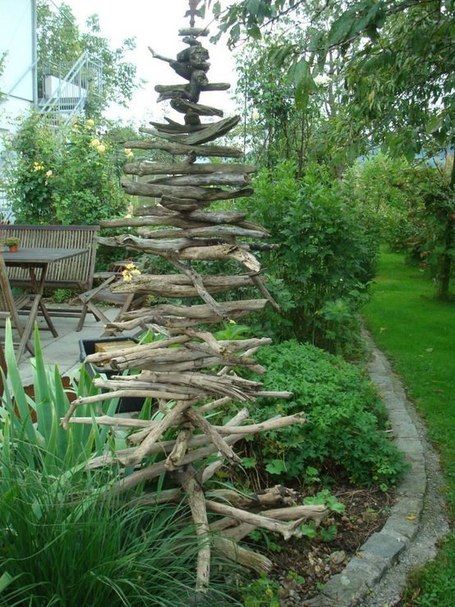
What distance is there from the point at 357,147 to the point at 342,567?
316cm

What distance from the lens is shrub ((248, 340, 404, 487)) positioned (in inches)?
132

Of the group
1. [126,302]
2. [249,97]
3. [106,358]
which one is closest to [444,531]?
[106,358]

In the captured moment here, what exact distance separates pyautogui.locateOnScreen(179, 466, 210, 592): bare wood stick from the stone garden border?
55cm

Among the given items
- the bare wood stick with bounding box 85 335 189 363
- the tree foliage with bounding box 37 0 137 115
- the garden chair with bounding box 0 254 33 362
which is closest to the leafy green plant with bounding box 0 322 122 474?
the bare wood stick with bounding box 85 335 189 363

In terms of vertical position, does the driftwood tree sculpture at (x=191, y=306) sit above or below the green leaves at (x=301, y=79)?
below

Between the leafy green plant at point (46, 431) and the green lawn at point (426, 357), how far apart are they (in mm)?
1503

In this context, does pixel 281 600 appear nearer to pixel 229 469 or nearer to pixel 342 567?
pixel 342 567

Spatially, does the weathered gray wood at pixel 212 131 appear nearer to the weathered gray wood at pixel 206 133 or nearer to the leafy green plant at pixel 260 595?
the weathered gray wood at pixel 206 133

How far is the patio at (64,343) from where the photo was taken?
18.3ft

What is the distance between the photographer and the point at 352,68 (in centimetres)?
470

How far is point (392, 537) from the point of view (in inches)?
119

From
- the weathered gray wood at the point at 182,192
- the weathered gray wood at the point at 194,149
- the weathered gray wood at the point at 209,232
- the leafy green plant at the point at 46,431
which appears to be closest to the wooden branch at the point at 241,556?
the leafy green plant at the point at 46,431

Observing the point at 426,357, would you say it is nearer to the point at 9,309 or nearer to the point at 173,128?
the point at 9,309

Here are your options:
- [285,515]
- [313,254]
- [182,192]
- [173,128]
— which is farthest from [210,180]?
[313,254]
